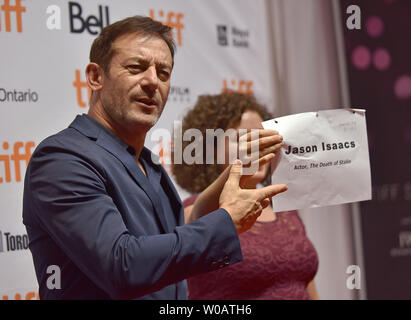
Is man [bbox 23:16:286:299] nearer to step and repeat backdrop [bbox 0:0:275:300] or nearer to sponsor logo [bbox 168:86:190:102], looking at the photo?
step and repeat backdrop [bbox 0:0:275:300]

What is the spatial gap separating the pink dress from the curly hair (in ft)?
0.96

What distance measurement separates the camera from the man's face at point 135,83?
124cm

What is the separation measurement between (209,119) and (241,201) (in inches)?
30.5

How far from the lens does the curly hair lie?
1.84 metres

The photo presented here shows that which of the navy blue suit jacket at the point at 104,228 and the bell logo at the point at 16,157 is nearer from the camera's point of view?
the navy blue suit jacket at the point at 104,228

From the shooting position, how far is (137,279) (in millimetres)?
1010

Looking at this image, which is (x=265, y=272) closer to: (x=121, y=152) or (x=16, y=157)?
(x=121, y=152)

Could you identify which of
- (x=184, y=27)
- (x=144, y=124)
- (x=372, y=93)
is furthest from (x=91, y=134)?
(x=372, y=93)

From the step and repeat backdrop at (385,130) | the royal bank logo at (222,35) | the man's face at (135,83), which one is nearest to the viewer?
the man's face at (135,83)

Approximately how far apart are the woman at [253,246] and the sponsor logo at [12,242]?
0.58 meters

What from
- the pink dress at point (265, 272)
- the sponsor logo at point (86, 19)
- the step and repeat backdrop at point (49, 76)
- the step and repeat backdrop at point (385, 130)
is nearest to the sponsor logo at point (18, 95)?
the step and repeat backdrop at point (49, 76)

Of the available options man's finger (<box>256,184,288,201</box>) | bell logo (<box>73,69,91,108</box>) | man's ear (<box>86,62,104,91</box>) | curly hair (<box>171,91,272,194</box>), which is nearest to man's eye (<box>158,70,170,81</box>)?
man's ear (<box>86,62,104,91</box>)

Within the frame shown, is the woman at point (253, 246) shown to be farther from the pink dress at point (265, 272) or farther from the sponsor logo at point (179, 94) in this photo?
the sponsor logo at point (179, 94)

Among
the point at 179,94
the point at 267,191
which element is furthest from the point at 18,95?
the point at 267,191
